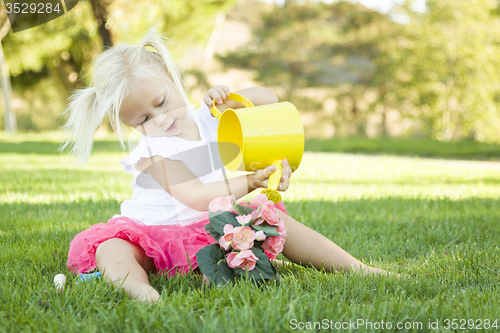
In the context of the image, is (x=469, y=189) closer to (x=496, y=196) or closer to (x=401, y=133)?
(x=496, y=196)

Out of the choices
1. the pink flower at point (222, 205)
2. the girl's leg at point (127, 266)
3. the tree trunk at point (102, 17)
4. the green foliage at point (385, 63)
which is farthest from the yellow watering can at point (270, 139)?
the green foliage at point (385, 63)

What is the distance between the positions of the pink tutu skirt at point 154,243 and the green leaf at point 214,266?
0.58 ft

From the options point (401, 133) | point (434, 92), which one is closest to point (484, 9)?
point (434, 92)

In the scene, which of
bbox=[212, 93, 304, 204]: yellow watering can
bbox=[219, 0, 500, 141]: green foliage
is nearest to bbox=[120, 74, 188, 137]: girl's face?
bbox=[212, 93, 304, 204]: yellow watering can

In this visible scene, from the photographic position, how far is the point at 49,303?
1321 millimetres

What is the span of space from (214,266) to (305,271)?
15.6 inches

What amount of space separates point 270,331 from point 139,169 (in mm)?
980

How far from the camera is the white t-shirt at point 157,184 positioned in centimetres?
178

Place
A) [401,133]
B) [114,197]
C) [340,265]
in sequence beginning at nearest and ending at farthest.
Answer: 1. [340,265]
2. [114,197]
3. [401,133]

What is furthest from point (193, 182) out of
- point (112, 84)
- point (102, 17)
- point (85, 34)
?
point (85, 34)

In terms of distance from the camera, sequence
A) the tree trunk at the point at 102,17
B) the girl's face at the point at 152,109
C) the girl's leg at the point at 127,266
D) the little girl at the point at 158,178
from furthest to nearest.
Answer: the tree trunk at the point at 102,17 < the girl's face at the point at 152,109 < the little girl at the point at 158,178 < the girl's leg at the point at 127,266

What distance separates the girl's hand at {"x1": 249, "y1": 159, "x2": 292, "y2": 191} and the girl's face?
48 cm

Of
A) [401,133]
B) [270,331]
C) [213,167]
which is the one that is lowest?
[401,133]

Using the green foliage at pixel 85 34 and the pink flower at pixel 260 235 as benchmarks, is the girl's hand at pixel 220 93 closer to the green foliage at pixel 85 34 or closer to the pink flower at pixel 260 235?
the pink flower at pixel 260 235
